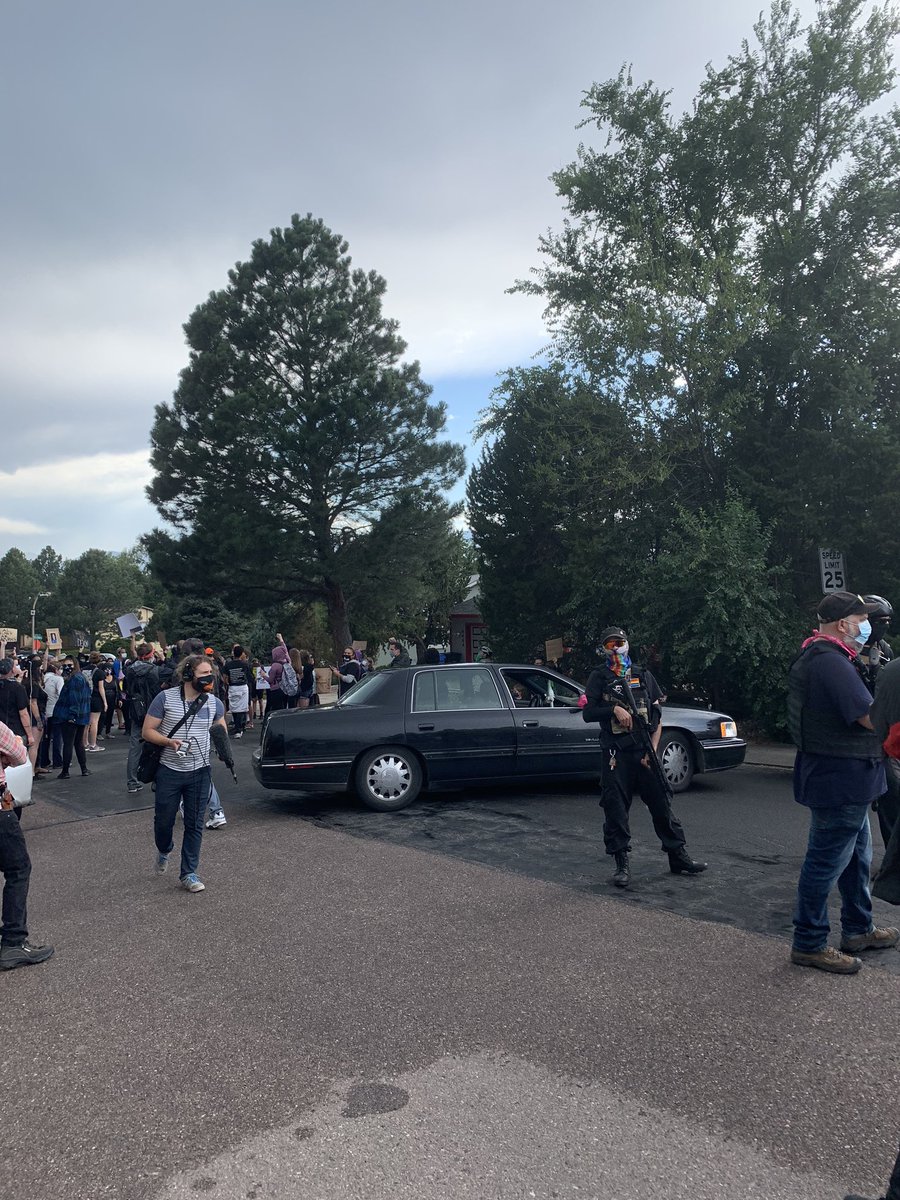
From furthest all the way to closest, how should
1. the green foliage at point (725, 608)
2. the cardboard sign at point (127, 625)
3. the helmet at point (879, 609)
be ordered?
1. the cardboard sign at point (127, 625)
2. the green foliage at point (725, 608)
3. the helmet at point (879, 609)

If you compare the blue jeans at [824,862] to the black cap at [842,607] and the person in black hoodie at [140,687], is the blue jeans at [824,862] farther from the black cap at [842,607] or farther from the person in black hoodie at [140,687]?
the person in black hoodie at [140,687]

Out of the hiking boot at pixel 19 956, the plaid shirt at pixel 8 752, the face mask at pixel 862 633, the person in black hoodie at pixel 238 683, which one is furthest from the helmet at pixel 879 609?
the person in black hoodie at pixel 238 683

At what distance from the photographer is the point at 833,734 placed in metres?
4.55

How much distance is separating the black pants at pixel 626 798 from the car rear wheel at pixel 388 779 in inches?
131

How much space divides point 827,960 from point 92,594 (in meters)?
109

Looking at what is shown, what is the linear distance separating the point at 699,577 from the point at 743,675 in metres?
2.06

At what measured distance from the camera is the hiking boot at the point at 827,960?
4.57m

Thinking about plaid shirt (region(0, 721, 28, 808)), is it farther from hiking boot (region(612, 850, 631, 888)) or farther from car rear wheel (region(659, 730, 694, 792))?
car rear wheel (region(659, 730, 694, 792))

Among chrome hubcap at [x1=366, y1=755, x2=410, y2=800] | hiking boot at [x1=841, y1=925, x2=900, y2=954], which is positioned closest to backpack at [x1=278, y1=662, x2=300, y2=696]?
chrome hubcap at [x1=366, y1=755, x2=410, y2=800]

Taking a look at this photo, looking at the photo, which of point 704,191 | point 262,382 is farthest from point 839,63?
point 262,382

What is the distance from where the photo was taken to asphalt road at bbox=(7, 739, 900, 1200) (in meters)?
2.98

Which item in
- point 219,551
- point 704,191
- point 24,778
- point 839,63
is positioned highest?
point 839,63

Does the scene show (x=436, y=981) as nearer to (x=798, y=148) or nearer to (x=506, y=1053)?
(x=506, y=1053)

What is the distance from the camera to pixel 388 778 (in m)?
9.37
